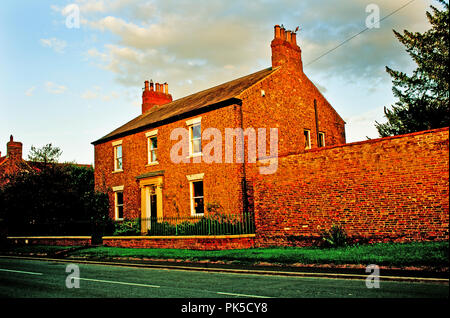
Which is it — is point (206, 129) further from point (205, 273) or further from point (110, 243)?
point (205, 273)

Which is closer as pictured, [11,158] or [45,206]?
[45,206]

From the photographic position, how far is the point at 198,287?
8.67 meters

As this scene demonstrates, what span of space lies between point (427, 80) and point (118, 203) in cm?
2156

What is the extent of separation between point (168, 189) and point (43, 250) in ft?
25.9

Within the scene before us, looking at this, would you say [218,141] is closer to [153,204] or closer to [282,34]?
[153,204]

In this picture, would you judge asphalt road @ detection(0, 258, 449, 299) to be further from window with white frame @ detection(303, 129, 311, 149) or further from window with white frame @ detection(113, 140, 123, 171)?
window with white frame @ detection(113, 140, 123, 171)

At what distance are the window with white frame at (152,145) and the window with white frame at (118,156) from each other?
3.51m

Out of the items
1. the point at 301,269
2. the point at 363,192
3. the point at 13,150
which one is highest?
the point at 13,150

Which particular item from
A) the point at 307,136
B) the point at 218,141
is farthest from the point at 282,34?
the point at 218,141

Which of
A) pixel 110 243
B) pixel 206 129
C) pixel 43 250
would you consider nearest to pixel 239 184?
pixel 206 129

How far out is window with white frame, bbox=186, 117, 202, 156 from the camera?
21355mm

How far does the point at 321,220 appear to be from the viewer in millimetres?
14438

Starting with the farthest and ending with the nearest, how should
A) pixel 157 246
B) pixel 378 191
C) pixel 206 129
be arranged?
1. pixel 206 129
2. pixel 157 246
3. pixel 378 191

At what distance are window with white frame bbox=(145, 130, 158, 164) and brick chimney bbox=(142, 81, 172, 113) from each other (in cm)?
821
